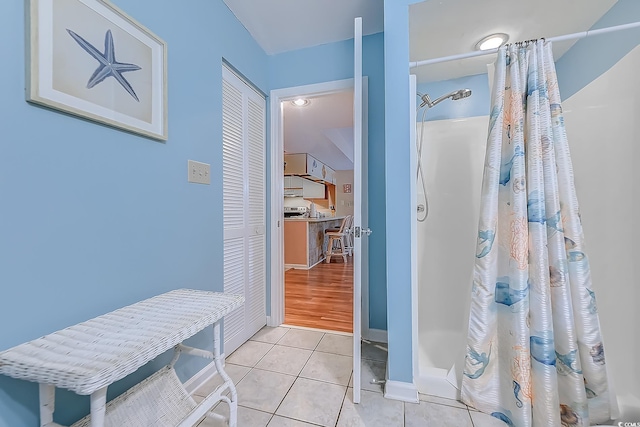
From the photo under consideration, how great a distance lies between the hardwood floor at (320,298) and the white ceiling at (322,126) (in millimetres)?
1981

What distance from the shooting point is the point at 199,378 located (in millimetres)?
1414

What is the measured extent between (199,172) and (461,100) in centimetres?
205

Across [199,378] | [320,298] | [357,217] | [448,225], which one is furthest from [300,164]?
[199,378]

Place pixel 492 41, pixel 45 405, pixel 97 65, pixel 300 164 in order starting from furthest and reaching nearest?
pixel 300 164 < pixel 492 41 < pixel 97 65 < pixel 45 405

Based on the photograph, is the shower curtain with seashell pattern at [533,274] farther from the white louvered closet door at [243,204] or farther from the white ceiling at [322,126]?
the white louvered closet door at [243,204]

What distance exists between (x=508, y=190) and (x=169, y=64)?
1763 mm

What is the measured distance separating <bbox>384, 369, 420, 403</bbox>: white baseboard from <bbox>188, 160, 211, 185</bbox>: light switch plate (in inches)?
59.2

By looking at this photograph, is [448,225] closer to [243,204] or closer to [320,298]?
[243,204]

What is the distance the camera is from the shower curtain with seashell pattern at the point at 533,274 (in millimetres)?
1092

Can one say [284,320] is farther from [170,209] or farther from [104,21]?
[104,21]

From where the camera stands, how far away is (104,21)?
0.95m

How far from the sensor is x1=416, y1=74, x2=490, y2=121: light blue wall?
1994 mm

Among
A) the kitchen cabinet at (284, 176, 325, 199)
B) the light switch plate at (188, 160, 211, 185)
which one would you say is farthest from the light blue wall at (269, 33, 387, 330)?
the kitchen cabinet at (284, 176, 325, 199)

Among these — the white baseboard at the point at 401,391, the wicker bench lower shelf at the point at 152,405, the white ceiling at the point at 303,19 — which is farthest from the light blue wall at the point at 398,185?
the wicker bench lower shelf at the point at 152,405
